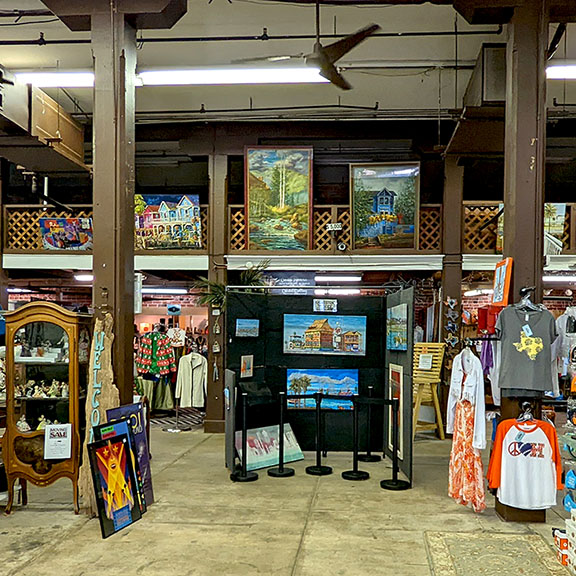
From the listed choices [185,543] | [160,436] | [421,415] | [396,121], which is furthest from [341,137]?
[185,543]

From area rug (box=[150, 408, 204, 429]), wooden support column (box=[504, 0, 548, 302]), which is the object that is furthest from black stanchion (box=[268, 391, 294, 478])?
area rug (box=[150, 408, 204, 429])

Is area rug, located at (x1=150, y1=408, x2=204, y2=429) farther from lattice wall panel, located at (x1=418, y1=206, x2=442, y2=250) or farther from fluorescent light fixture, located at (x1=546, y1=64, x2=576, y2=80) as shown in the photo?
fluorescent light fixture, located at (x1=546, y1=64, x2=576, y2=80)

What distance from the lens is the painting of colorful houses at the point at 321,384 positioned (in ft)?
31.3

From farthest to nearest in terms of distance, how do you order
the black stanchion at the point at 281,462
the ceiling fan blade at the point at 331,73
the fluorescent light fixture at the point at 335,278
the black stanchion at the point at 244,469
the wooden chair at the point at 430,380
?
the fluorescent light fixture at the point at 335,278 → the wooden chair at the point at 430,380 → the black stanchion at the point at 281,462 → the black stanchion at the point at 244,469 → the ceiling fan blade at the point at 331,73

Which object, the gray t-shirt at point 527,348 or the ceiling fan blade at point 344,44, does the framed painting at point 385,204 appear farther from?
the gray t-shirt at point 527,348

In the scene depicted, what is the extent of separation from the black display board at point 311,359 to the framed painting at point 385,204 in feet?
7.84

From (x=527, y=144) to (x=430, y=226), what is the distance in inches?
219

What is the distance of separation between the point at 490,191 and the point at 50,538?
37.4ft

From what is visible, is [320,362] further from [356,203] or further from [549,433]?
[549,433]

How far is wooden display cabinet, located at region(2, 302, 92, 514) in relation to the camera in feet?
20.9

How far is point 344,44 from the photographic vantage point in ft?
21.7

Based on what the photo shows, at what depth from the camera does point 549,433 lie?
19.8 ft

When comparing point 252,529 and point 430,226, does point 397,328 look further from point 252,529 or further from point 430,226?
point 430,226

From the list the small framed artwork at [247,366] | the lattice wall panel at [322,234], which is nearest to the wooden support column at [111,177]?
the small framed artwork at [247,366]
